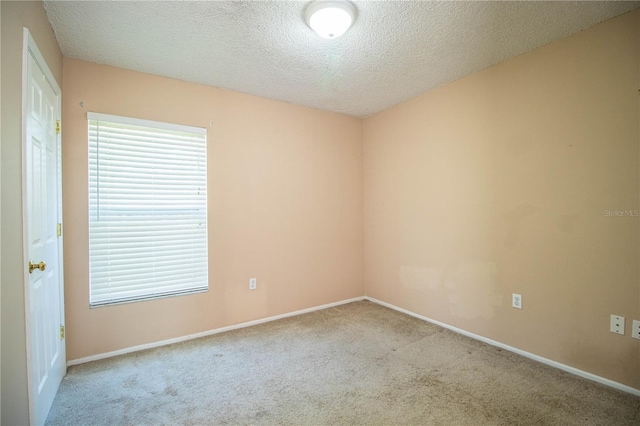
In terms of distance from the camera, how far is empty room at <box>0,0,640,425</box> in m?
1.88

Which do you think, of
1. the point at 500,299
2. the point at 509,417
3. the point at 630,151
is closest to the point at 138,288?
the point at 509,417

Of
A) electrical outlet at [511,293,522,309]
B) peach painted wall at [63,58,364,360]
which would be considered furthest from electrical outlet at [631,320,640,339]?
peach painted wall at [63,58,364,360]

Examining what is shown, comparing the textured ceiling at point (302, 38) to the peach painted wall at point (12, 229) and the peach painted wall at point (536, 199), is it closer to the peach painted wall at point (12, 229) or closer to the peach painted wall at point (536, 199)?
the peach painted wall at point (536, 199)

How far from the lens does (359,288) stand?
4242mm

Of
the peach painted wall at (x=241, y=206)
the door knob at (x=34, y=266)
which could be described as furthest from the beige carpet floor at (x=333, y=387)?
the door knob at (x=34, y=266)

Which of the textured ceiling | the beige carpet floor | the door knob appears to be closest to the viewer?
the door knob

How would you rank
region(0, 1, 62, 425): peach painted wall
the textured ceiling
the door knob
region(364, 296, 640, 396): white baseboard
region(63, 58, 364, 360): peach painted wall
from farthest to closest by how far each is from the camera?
region(63, 58, 364, 360): peach painted wall, region(364, 296, 640, 396): white baseboard, the textured ceiling, the door knob, region(0, 1, 62, 425): peach painted wall

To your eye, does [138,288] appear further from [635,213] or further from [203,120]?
[635,213]

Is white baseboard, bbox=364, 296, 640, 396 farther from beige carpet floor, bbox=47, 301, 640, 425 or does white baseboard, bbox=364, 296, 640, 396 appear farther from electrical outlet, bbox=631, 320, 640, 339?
electrical outlet, bbox=631, 320, 640, 339

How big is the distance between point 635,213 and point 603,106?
78cm

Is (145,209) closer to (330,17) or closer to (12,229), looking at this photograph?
(12,229)

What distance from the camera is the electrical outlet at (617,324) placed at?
2061 millimetres

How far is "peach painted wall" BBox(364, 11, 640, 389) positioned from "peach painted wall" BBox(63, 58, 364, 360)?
893 millimetres

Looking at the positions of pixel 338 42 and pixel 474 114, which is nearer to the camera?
pixel 338 42
